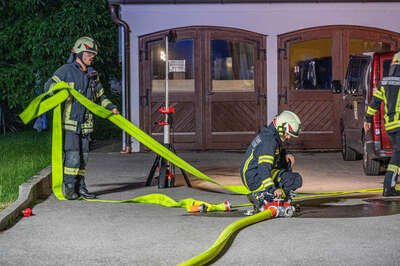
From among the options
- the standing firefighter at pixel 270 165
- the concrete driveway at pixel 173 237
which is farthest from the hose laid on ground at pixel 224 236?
the standing firefighter at pixel 270 165

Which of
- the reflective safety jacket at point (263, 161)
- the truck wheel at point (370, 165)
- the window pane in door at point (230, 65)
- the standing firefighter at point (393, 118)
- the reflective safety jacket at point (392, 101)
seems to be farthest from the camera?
the window pane in door at point (230, 65)

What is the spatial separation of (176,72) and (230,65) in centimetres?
121

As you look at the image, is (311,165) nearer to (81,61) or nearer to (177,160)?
(177,160)

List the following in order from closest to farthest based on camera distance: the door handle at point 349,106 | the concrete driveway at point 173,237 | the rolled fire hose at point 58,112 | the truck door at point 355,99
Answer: the concrete driveway at point 173,237 → the rolled fire hose at point 58,112 → the truck door at point 355,99 → the door handle at point 349,106

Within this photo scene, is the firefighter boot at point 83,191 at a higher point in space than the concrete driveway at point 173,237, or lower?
higher

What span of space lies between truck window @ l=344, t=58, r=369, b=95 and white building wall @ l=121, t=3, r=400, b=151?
3.56 m

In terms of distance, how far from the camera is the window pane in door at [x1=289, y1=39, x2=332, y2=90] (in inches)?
797

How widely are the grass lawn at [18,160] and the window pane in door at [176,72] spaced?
2847 mm

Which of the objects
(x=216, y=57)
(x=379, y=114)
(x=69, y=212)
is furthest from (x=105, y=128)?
(x=69, y=212)

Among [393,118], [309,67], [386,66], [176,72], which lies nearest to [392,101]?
[393,118]

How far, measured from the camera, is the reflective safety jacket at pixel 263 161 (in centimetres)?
996

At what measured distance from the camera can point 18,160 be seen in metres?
16.8

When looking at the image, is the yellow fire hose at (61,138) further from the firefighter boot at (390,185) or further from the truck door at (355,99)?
the truck door at (355,99)

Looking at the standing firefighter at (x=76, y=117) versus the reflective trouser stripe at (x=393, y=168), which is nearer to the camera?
the standing firefighter at (x=76, y=117)
